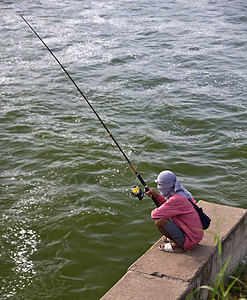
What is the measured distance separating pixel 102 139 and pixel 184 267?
5430mm

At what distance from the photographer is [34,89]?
40.5 ft

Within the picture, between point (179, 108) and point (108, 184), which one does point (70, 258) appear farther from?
point (179, 108)

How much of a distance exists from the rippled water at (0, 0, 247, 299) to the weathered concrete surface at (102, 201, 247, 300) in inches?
47.1

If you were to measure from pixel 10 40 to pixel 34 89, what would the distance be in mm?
6208

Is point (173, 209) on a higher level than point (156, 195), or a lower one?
higher

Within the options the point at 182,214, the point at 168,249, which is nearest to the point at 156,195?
the point at 182,214

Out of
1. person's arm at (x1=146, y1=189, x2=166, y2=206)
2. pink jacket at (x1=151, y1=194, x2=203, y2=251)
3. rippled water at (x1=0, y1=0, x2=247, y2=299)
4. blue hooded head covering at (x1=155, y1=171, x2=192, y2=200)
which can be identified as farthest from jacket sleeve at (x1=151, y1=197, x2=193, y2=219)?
rippled water at (x1=0, y1=0, x2=247, y2=299)

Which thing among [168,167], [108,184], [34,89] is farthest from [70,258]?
[34,89]

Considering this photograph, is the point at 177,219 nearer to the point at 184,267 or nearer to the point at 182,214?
the point at 182,214

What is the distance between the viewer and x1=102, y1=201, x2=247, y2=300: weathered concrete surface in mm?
3902

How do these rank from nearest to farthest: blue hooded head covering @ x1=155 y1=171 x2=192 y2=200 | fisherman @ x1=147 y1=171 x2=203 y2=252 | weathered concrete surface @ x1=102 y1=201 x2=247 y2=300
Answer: weathered concrete surface @ x1=102 y1=201 x2=247 y2=300, fisherman @ x1=147 y1=171 x2=203 y2=252, blue hooded head covering @ x1=155 y1=171 x2=192 y2=200

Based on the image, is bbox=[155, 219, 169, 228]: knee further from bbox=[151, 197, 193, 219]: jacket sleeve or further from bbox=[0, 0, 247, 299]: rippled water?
bbox=[0, 0, 247, 299]: rippled water

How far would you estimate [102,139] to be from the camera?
9.34 m

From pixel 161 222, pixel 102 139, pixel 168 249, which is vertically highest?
pixel 161 222
